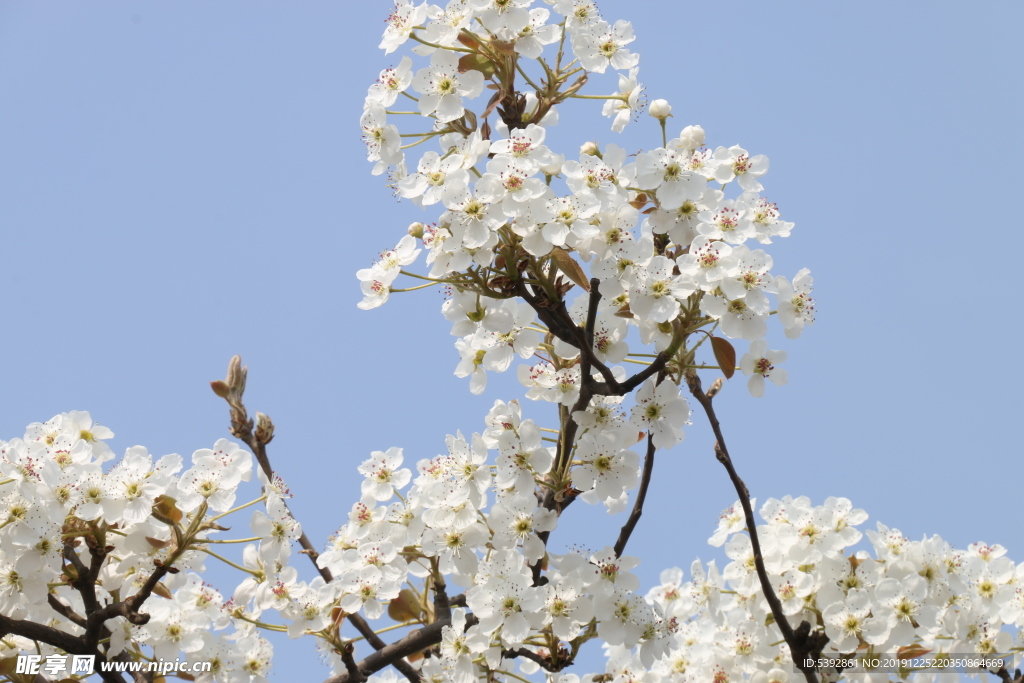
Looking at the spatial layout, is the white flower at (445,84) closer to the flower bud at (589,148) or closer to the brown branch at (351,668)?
the flower bud at (589,148)

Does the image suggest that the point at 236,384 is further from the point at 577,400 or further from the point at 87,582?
the point at 577,400

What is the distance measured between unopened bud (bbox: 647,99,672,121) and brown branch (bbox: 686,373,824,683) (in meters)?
0.83

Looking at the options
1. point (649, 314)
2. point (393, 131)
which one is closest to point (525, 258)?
point (649, 314)

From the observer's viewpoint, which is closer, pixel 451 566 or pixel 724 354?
pixel 724 354

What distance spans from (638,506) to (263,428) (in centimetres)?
126

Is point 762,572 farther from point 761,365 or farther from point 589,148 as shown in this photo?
point 589,148

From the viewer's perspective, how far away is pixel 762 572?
9.37ft

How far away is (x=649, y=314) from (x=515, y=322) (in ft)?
1.94

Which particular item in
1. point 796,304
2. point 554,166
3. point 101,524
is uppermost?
point 554,166

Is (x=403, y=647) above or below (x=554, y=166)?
below

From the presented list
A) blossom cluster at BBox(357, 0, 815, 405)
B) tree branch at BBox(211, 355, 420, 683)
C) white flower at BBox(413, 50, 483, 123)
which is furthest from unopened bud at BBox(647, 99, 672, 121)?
tree branch at BBox(211, 355, 420, 683)

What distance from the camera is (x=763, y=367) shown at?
2.76 meters

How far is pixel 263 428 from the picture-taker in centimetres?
271

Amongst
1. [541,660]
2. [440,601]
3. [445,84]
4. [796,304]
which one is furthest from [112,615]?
[796,304]
